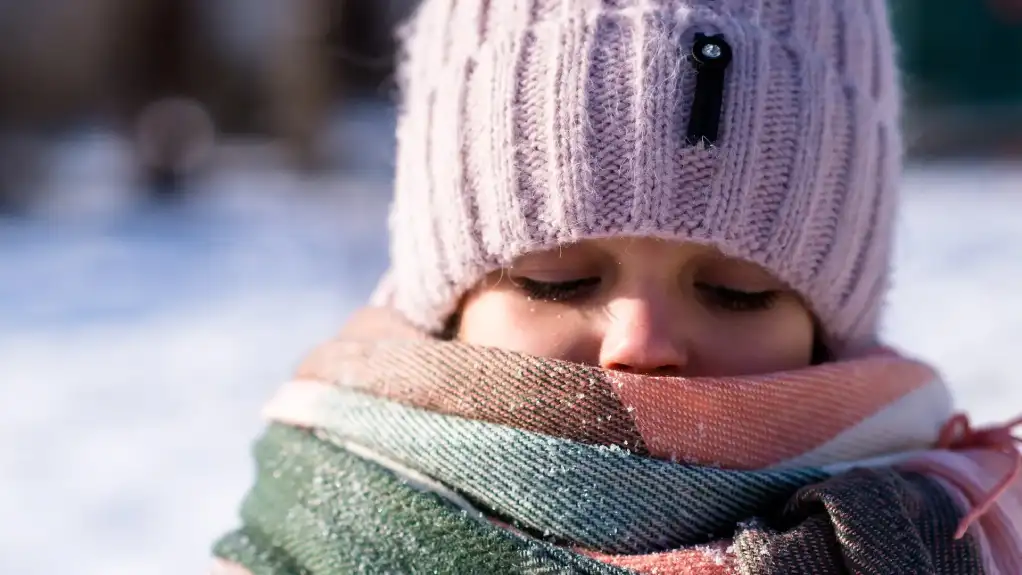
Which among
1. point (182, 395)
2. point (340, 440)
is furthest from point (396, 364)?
point (182, 395)

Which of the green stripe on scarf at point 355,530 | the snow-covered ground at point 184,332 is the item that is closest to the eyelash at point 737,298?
the green stripe on scarf at point 355,530

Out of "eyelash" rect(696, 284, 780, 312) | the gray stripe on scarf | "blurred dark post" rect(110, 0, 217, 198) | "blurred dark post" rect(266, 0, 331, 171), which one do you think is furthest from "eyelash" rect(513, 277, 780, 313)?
"blurred dark post" rect(110, 0, 217, 198)

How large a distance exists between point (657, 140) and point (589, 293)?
0.14 metres

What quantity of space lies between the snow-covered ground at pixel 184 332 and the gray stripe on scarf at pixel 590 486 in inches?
27.3

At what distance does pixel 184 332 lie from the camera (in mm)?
2572

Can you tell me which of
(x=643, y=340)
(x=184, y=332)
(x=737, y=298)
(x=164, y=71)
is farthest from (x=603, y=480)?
(x=164, y=71)

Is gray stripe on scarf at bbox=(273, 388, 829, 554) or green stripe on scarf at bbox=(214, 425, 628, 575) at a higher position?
gray stripe on scarf at bbox=(273, 388, 829, 554)

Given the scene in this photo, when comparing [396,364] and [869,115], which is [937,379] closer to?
[869,115]

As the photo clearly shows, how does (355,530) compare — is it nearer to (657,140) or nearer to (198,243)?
(657,140)

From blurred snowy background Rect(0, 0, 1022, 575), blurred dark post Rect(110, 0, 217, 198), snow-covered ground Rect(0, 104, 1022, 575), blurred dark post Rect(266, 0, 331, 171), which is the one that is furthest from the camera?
blurred dark post Rect(110, 0, 217, 198)

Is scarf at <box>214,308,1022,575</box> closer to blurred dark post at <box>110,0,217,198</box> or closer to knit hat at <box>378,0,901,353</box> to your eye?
knit hat at <box>378,0,901,353</box>

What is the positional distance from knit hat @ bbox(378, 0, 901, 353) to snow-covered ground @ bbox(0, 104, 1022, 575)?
724 mm

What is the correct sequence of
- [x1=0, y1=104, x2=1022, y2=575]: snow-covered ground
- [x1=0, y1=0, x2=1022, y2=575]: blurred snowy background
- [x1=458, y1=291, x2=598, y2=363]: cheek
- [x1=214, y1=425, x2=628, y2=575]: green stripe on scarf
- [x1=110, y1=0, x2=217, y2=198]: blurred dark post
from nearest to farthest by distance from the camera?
Answer: [x1=214, y1=425, x2=628, y2=575]: green stripe on scarf → [x1=458, y1=291, x2=598, y2=363]: cheek → [x1=0, y1=104, x2=1022, y2=575]: snow-covered ground → [x1=0, y1=0, x2=1022, y2=575]: blurred snowy background → [x1=110, y1=0, x2=217, y2=198]: blurred dark post

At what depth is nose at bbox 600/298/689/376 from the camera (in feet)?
2.76
